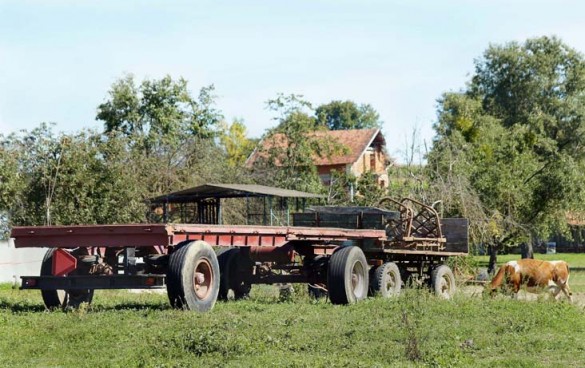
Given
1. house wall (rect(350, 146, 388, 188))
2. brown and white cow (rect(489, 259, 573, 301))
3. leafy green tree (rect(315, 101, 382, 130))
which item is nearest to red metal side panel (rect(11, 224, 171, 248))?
brown and white cow (rect(489, 259, 573, 301))

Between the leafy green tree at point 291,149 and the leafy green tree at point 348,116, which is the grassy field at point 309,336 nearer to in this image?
the leafy green tree at point 291,149

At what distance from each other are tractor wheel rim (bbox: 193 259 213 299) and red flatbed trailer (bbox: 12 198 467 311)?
2cm

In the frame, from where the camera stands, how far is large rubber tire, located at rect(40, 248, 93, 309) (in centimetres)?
1852

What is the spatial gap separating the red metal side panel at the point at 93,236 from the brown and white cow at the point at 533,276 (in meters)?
7.14

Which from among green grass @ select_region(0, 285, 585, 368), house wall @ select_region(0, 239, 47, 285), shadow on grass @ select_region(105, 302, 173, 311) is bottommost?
green grass @ select_region(0, 285, 585, 368)

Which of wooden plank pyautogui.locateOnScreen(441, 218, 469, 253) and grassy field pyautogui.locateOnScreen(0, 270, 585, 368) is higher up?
wooden plank pyautogui.locateOnScreen(441, 218, 469, 253)

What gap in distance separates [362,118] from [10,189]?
302ft

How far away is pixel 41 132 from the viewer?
4241 centimetres

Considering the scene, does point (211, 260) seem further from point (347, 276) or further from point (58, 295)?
point (58, 295)

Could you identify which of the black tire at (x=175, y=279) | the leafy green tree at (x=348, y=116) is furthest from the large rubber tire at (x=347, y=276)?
the leafy green tree at (x=348, y=116)

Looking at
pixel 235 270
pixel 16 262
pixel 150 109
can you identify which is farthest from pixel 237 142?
pixel 235 270

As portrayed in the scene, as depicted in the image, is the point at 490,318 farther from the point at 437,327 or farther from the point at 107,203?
the point at 107,203

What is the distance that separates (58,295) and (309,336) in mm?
6511

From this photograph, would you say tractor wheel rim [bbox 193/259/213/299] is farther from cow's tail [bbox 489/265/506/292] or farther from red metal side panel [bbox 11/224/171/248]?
cow's tail [bbox 489/265/506/292]
